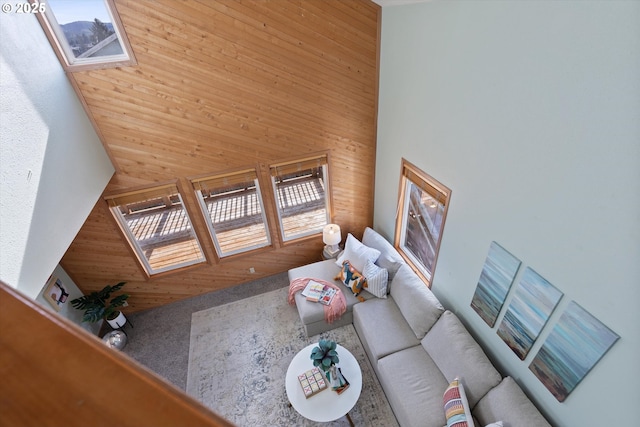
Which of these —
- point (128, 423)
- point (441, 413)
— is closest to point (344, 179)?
point (441, 413)

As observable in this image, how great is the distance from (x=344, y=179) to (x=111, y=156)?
2.98m

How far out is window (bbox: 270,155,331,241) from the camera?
4598 mm

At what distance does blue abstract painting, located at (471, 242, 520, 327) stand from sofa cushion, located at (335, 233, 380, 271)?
143 cm

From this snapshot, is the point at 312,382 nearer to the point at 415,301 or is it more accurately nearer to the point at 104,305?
the point at 415,301

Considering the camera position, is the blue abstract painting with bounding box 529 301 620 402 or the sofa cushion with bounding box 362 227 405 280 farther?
the sofa cushion with bounding box 362 227 405 280

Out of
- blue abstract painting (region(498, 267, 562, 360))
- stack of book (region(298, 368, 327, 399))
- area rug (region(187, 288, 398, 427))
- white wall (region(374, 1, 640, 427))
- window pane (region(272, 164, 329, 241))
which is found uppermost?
white wall (region(374, 1, 640, 427))

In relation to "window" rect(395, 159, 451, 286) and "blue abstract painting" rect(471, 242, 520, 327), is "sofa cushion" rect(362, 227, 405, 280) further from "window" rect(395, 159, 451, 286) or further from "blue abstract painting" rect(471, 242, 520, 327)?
"blue abstract painting" rect(471, 242, 520, 327)

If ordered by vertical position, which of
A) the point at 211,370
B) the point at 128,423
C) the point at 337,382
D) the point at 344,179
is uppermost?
the point at 128,423

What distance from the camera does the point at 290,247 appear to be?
515cm

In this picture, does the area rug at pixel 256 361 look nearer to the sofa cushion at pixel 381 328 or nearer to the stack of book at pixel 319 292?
the sofa cushion at pixel 381 328

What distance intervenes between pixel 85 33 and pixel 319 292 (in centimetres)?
376

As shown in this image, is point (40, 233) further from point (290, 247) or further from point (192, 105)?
point (290, 247)

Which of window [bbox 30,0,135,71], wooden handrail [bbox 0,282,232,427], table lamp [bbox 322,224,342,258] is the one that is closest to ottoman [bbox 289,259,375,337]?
Answer: table lamp [bbox 322,224,342,258]

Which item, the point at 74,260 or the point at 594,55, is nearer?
the point at 594,55
